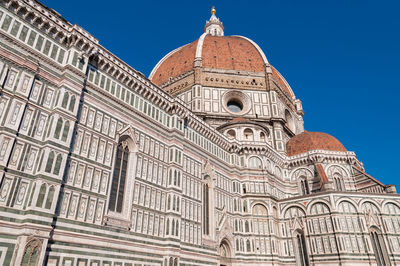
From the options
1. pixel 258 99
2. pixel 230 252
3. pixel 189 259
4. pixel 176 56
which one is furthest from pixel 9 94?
pixel 176 56

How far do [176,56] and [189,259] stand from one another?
3528 centimetres

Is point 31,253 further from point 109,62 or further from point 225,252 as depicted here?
point 225,252

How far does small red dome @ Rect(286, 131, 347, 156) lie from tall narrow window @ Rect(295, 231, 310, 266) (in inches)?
424

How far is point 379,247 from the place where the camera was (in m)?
26.8

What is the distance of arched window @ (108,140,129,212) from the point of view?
17906mm

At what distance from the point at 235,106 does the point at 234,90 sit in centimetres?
225

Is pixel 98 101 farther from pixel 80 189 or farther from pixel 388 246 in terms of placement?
pixel 388 246

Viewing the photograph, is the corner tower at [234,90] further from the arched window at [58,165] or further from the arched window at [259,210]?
the arched window at [58,165]

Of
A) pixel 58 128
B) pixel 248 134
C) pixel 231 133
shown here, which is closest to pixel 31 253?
pixel 58 128

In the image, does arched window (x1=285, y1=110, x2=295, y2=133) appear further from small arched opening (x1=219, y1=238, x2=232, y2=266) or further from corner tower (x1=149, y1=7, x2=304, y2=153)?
small arched opening (x1=219, y1=238, x2=232, y2=266)

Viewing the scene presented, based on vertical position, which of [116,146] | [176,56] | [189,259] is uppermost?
[176,56]

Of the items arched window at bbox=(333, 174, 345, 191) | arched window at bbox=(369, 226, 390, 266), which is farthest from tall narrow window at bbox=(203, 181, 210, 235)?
arched window at bbox=(333, 174, 345, 191)

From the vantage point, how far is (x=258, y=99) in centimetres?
4000

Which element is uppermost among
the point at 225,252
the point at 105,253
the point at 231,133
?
the point at 231,133
